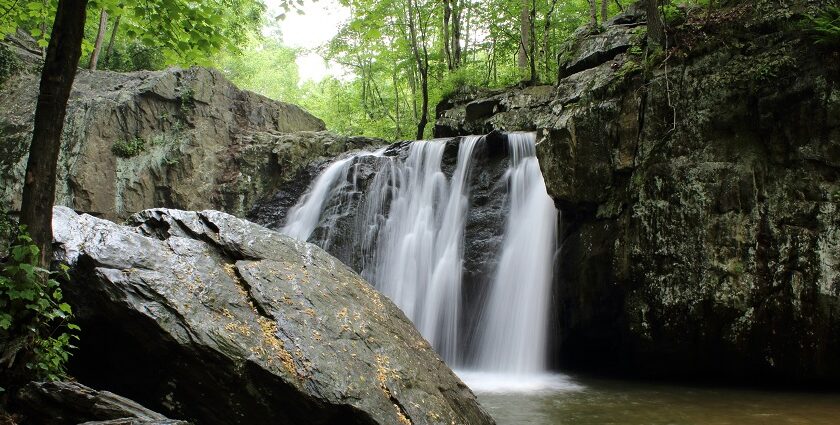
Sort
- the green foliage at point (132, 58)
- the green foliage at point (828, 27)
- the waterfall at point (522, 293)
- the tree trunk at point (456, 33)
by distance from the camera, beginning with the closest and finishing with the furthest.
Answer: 1. the green foliage at point (828, 27)
2. the waterfall at point (522, 293)
3. the tree trunk at point (456, 33)
4. the green foliage at point (132, 58)

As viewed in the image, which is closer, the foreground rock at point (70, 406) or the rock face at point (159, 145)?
the foreground rock at point (70, 406)

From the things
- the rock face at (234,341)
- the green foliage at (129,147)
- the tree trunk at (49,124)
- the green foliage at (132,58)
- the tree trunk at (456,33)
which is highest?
the tree trunk at (456,33)

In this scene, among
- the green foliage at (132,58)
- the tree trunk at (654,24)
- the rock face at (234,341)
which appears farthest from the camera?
the green foliage at (132,58)

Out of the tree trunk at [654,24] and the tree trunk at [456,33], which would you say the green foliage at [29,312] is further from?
the tree trunk at [456,33]

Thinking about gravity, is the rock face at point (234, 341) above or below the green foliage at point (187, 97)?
below

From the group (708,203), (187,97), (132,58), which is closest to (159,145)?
(187,97)

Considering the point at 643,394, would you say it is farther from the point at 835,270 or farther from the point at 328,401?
the point at 328,401

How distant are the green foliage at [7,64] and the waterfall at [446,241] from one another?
756 cm

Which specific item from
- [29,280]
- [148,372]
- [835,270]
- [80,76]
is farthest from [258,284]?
[80,76]

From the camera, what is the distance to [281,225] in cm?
1284

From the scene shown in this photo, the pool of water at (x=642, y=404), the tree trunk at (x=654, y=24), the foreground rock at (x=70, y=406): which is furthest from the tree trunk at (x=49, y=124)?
the tree trunk at (x=654, y=24)

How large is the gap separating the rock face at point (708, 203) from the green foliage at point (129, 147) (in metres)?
9.90

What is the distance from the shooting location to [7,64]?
43.0 feet

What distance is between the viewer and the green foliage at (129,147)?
13102mm
